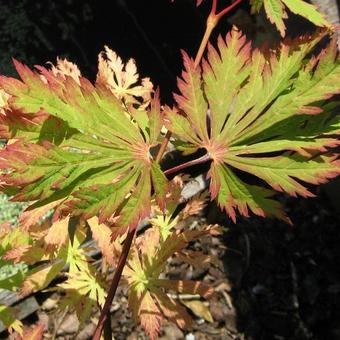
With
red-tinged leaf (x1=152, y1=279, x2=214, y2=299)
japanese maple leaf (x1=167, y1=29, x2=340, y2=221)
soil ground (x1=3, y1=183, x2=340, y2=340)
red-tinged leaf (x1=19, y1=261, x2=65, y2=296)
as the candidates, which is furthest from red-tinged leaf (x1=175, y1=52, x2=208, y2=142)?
soil ground (x1=3, y1=183, x2=340, y2=340)

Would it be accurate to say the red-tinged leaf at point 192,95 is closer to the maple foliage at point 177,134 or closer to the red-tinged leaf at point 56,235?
the maple foliage at point 177,134

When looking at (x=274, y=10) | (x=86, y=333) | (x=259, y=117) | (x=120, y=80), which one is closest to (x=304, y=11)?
(x=274, y=10)

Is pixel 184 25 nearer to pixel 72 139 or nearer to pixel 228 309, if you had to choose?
pixel 228 309

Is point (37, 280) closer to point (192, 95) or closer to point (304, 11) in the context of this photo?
point (192, 95)

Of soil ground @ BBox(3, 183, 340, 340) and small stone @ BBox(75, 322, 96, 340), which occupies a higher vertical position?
small stone @ BBox(75, 322, 96, 340)

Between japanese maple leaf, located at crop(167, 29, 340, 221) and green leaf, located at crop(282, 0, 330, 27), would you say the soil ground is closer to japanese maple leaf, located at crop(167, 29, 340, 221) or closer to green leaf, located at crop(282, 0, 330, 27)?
japanese maple leaf, located at crop(167, 29, 340, 221)
